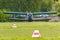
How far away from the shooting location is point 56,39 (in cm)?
805

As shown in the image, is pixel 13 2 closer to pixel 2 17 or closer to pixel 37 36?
pixel 2 17

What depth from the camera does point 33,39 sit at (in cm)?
802

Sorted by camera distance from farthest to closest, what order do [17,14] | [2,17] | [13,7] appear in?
[13,7]
[17,14]
[2,17]

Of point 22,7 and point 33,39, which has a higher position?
point 33,39

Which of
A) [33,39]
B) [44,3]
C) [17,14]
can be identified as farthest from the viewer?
[44,3]

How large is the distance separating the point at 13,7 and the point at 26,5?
1.80 m

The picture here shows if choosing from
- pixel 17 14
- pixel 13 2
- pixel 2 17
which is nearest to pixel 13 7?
pixel 13 2

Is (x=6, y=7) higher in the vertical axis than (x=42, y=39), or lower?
lower

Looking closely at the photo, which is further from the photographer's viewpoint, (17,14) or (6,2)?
(6,2)

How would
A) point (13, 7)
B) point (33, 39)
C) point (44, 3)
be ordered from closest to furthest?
point (33, 39) → point (13, 7) → point (44, 3)

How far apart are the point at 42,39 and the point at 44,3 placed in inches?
1480

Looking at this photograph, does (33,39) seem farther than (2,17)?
No

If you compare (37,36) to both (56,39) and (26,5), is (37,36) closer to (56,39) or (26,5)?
(56,39)

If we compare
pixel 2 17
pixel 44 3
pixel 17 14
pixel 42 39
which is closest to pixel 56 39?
pixel 42 39
